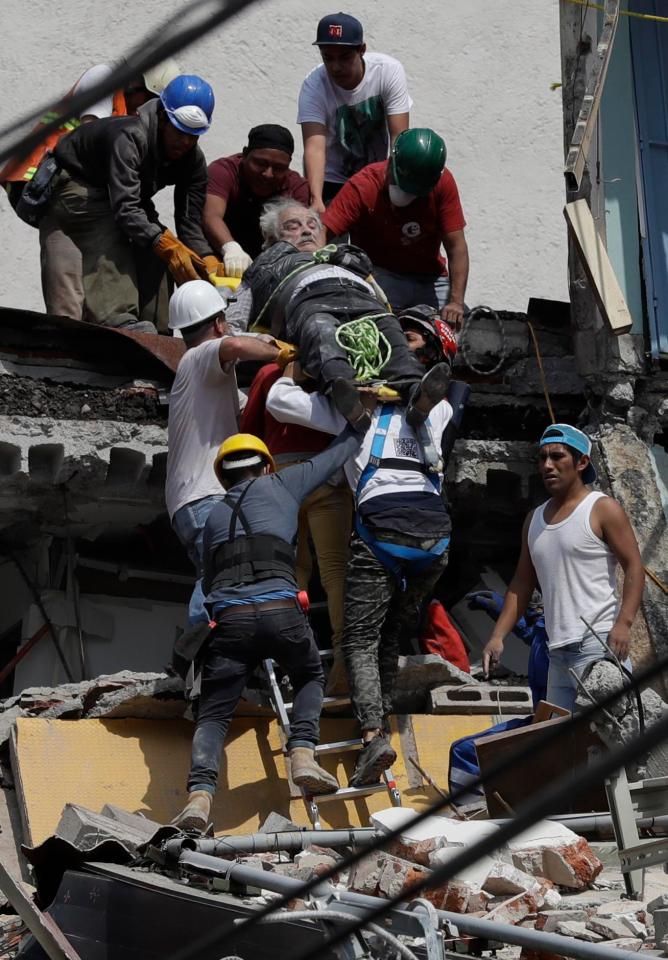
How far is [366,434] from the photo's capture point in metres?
7.77

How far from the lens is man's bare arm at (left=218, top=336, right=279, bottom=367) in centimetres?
758

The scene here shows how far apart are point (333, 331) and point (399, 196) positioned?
59.1 inches

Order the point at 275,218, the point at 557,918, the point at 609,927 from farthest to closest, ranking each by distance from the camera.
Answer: the point at 275,218, the point at 557,918, the point at 609,927

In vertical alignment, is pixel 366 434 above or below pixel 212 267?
below

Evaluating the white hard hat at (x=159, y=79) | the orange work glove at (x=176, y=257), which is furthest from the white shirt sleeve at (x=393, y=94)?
the orange work glove at (x=176, y=257)

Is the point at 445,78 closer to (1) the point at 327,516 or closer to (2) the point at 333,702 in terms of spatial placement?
(1) the point at 327,516

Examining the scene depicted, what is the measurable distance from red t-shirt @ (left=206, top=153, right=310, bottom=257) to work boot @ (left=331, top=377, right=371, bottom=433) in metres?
2.36

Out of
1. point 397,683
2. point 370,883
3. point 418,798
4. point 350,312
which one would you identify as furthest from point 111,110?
point 370,883

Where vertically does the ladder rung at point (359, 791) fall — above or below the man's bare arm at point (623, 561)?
below

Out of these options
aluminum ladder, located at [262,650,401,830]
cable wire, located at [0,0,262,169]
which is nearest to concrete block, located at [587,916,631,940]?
aluminum ladder, located at [262,650,401,830]

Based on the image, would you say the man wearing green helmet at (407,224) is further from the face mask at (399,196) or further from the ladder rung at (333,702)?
the ladder rung at (333,702)

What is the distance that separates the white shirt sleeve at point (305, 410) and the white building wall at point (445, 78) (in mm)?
6262

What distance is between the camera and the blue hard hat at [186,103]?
9.12 metres

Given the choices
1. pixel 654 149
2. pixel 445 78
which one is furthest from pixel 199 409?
pixel 445 78
